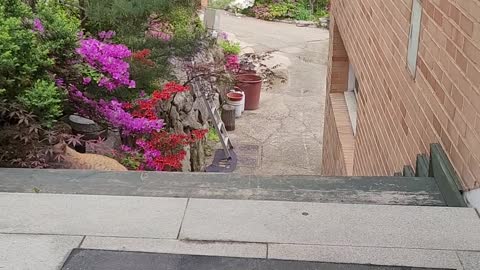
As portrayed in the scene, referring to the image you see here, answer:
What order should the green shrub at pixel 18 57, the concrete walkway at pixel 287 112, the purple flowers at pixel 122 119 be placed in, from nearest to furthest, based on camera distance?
1. the green shrub at pixel 18 57
2. the purple flowers at pixel 122 119
3. the concrete walkway at pixel 287 112

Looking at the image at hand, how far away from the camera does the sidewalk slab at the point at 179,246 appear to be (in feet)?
7.56

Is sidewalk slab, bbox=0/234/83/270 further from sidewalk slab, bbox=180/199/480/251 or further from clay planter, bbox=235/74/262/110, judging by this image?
clay planter, bbox=235/74/262/110

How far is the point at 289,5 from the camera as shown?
71.6 ft

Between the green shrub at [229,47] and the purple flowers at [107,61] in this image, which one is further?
the green shrub at [229,47]

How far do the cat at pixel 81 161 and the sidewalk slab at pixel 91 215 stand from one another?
134cm

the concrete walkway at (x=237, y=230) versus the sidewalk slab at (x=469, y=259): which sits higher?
the sidewalk slab at (x=469, y=259)

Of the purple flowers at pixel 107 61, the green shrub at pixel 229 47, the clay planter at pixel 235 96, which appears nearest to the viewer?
the purple flowers at pixel 107 61

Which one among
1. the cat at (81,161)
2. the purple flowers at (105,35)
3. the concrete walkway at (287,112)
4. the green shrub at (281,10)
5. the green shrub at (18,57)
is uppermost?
the green shrub at (18,57)

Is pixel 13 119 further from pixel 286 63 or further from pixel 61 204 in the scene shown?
pixel 286 63

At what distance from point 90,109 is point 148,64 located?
3.77 ft

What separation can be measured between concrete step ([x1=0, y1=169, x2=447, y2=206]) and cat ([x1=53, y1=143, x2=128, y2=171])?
0.83 metres

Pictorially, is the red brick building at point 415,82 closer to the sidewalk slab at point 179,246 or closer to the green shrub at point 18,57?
the sidewalk slab at point 179,246

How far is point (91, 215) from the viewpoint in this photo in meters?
2.62

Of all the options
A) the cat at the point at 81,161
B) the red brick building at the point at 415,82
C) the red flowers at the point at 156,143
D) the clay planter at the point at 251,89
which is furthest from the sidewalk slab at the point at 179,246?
the clay planter at the point at 251,89
